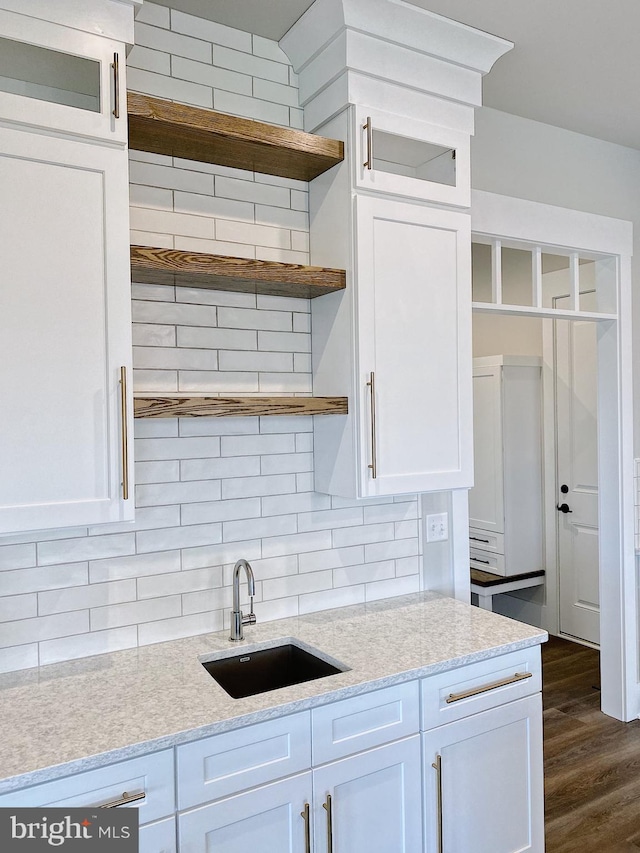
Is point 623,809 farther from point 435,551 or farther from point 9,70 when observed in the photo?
point 9,70

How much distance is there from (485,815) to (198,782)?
983mm

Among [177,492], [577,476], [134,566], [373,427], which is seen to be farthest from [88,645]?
[577,476]

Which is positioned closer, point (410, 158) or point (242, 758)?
point (242, 758)

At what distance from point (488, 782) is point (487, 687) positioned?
0.30m

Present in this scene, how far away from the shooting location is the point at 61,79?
167cm

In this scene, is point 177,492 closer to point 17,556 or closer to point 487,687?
point 17,556

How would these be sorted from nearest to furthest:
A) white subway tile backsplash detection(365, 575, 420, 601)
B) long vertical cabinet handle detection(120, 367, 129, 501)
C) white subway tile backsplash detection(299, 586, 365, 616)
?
long vertical cabinet handle detection(120, 367, 129, 501)
white subway tile backsplash detection(299, 586, 365, 616)
white subway tile backsplash detection(365, 575, 420, 601)

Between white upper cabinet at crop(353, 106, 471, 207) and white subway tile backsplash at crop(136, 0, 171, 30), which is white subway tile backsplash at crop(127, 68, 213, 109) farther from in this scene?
white upper cabinet at crop(353, 106, 471, 207)

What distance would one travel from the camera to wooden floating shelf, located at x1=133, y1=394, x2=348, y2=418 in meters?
1.82

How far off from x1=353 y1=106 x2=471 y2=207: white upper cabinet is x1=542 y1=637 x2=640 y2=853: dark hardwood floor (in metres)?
2.35

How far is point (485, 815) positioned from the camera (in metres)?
2.02

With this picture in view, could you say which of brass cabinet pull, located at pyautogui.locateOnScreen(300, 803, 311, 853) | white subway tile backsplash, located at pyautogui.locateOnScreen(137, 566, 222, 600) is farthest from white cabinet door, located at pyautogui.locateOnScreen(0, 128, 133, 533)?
brass cabinet pull, located at pyautogui.locateOnScreen(300, 803, 311, 853)

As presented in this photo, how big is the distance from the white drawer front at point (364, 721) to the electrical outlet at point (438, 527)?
0.82 m

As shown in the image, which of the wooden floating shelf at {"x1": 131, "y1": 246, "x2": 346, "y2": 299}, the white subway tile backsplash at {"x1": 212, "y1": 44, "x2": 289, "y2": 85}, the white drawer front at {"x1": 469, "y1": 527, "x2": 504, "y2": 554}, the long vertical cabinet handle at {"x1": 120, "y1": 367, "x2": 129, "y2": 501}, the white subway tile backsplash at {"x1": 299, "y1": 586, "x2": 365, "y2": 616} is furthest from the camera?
the white drawer front at {"x1": 469, "y1": 527, "x2": 504, "y2": 554}
